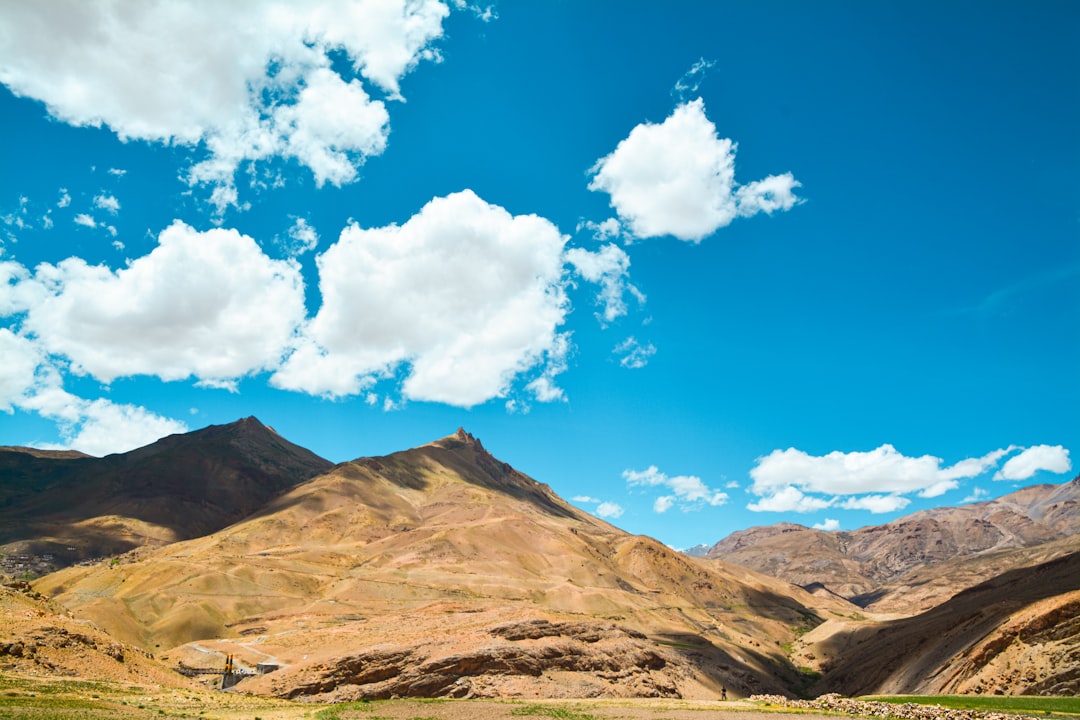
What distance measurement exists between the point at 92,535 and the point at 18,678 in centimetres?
16020

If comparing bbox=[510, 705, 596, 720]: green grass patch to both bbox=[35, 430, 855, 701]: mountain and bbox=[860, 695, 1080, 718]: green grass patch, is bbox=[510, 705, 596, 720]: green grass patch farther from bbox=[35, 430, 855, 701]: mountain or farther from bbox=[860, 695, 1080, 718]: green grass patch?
bbox=[860, 695, 1080, 718]: green grass patch

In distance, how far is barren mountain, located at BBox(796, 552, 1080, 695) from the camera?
174 ft

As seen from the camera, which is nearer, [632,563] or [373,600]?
[373,600]

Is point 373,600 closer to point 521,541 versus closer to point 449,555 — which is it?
point 449,555

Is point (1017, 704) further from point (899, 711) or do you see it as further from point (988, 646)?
point (988, 646)

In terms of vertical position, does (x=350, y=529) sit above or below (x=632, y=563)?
above

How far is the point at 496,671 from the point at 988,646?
43346 millimetres

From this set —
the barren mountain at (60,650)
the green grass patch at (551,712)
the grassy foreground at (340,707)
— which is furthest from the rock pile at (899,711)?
the barren mountain at (60,650)

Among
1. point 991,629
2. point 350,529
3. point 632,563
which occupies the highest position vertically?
point 350,529

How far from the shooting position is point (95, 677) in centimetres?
4459

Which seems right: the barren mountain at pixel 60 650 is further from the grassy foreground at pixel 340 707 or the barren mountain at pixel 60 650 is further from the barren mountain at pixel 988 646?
the barren mountain at pixel 988 646

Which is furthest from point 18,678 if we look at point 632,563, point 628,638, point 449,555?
point 632,563

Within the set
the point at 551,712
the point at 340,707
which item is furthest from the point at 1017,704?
the point at 340,707

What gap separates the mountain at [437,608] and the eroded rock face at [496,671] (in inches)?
5.7
